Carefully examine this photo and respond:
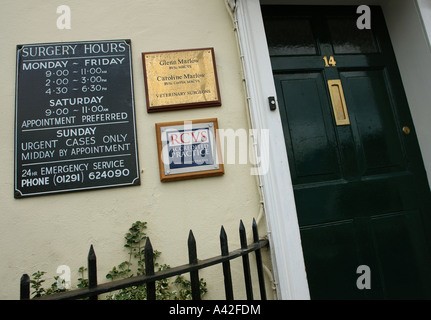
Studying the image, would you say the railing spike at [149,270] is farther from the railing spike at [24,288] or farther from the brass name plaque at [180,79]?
the brass name plaque at [180,79]

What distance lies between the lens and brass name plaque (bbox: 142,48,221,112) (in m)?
2.28

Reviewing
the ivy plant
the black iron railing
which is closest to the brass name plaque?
the ivy plant

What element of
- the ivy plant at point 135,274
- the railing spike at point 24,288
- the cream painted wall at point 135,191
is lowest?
the ivy plant at point 135,274

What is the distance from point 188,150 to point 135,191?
1.68ft

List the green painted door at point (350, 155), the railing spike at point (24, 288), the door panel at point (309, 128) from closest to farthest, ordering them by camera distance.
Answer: the railing spike at point (24, 288)
the green painted door at point (350, 155)
the door panel at point (309, 128)

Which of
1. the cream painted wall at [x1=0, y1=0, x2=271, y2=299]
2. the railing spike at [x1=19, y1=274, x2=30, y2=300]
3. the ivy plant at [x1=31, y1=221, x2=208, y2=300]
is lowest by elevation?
the ivy plant at [x1=31, y1=221, x2=208, y2=300]

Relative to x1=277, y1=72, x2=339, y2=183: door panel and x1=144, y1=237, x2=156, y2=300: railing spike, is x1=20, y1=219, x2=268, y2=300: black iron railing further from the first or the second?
x1=277, y1=72, x2=339, y2=183: door panel

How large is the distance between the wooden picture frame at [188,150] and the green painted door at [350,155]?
67 cm

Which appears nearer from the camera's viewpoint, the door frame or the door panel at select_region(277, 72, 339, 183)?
the door frame

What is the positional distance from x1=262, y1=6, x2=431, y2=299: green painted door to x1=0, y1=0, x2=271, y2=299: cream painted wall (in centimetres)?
46

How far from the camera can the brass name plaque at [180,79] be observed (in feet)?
7.47

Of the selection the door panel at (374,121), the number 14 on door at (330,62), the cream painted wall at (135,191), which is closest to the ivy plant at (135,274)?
the cream painted wall at (135,191)
